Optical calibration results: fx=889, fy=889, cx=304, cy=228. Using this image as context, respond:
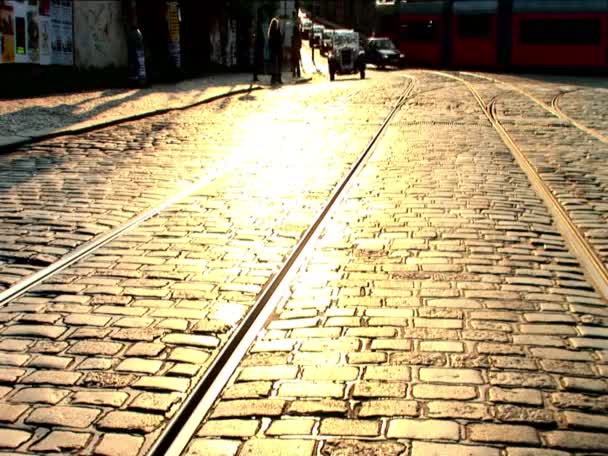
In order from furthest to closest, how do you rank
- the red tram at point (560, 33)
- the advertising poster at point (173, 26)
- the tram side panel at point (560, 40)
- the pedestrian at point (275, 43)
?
the tram side panel at point (560, 40), the red tram at point (560, 33), the pedestrian at point (275, 43), the advertising poster at point (173, 26)

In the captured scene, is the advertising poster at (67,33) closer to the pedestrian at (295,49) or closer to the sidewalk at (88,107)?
the sidewalk at (88,107)

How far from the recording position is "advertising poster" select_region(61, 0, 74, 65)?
2186 centimetres

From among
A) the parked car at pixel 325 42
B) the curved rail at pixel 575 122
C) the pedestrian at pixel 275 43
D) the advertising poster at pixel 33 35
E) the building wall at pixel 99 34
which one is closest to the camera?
the curved rail at pixel 575 122

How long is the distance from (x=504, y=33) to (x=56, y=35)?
21.1 meters

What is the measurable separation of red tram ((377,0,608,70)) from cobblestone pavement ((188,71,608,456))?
1142 inches

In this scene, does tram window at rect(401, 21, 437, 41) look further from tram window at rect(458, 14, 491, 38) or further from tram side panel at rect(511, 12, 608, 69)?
tram side panel at rect(511, 12, 608, 69)

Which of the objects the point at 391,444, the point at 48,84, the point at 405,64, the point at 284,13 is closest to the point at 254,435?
the point at 391,444

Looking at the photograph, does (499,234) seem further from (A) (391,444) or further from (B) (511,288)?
(A) (391,444)

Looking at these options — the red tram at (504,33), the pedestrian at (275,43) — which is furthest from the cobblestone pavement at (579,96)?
the pedestrian at (275,43)

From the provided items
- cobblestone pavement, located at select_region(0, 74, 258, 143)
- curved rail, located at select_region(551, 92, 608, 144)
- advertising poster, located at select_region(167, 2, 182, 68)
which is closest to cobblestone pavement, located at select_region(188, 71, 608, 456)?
curved rail, located at select_region(551, 92, 608, 144)

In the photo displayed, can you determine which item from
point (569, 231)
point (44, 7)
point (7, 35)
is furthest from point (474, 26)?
point (569, 231)

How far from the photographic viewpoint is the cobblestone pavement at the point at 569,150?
7.87 metres

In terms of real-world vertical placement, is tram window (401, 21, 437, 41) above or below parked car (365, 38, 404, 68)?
above

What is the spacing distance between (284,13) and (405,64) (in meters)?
8.98
